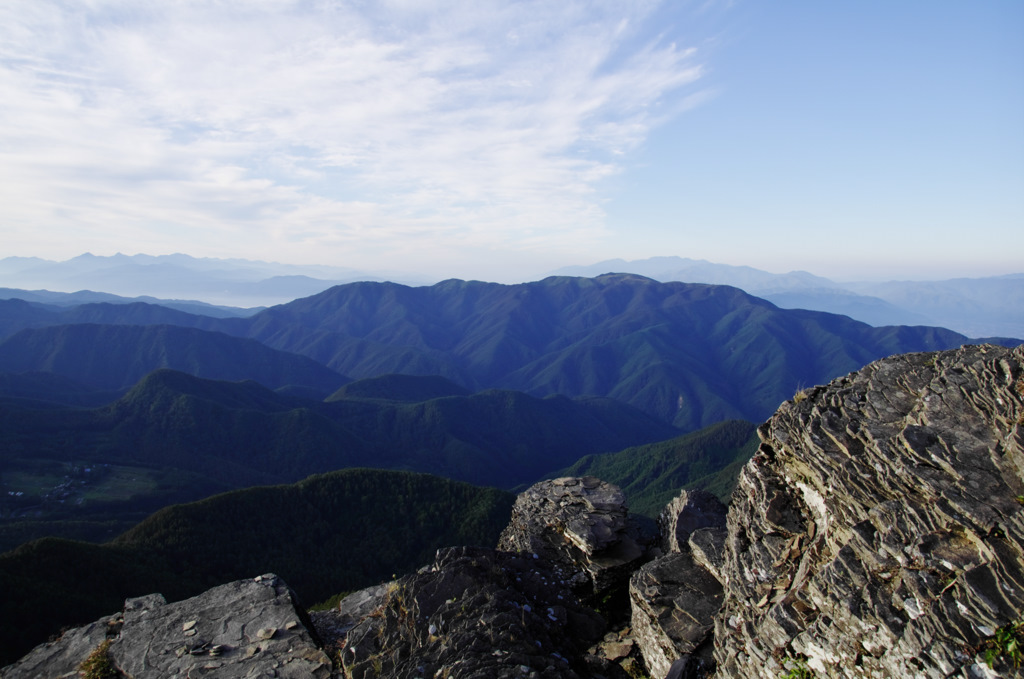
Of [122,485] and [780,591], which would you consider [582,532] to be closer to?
[780,591]

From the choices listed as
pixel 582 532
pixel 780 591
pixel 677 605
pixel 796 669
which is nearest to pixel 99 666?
pixel 582 532

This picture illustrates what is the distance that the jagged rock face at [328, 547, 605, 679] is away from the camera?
15.5m

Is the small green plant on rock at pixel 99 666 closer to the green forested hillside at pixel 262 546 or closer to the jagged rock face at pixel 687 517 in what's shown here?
the jagged rock face at pixel 687 517

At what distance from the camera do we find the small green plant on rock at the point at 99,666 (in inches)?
851

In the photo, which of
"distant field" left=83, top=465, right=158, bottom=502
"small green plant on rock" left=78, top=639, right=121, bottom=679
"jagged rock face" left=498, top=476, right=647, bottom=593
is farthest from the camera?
"distant field" left=83, top=465, right=158, bottom=502

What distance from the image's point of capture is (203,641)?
23.0 meters

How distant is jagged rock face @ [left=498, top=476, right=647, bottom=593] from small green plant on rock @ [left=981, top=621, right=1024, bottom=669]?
1607 centimetres

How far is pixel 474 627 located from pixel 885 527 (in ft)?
41.1

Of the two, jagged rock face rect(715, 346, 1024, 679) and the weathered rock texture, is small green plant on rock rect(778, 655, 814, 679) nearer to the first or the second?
jagged rock face rect(715, 346, 1024, 679)

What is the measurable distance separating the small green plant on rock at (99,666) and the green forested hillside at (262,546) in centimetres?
3890

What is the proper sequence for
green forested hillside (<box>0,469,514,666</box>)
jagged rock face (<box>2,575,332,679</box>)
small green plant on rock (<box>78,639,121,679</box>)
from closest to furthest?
jagged rock face (<box>2,575,332,679</box>) < small green plant on rock (<box>78,639,121,679</box>) < green forested hillside (<box>0,469,514,666</box>)

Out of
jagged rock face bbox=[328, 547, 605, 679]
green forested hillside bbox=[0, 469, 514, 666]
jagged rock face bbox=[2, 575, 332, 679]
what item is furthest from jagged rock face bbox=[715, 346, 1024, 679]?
green forested hillside bbox=[0, 469, 514, 666]

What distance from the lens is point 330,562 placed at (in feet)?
270

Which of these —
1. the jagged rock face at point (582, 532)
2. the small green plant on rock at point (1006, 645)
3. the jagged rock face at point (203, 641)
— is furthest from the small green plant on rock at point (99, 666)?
the small green plant on rock at point (1006, 645)
